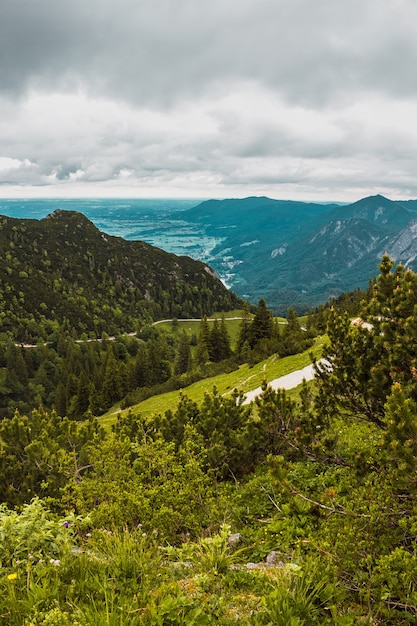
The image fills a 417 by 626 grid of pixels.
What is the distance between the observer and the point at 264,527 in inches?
311

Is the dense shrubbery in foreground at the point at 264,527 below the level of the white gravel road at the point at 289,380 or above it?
above

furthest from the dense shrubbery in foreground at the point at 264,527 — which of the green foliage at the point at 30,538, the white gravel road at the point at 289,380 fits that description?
the white gravel road at the point at 289,380

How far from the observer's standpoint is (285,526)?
7465 millimetres

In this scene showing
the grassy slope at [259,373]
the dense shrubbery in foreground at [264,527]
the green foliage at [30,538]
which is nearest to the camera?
the dense shrubbery in foreground at [264,527]

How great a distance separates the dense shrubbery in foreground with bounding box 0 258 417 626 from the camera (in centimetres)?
427

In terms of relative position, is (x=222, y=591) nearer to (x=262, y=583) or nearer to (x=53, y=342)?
(x=262, y=583)

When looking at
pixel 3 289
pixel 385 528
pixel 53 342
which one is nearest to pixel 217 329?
pixel 385 528

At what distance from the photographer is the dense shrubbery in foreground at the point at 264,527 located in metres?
4.27

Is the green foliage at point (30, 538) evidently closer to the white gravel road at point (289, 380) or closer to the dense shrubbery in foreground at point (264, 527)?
the dense shrubbery in foreground at point (264, 527)

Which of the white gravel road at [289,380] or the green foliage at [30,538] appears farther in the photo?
the white gravel road at [289,380]

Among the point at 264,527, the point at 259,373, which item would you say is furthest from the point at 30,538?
the point at 259,373

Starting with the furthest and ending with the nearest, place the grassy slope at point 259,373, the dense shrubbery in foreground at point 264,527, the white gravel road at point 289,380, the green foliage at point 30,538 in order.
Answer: the grassy slope at point 259,373
the white gravel road at point 289,380
the green foliage at point 30,538
the dense shrubbery in foreground at point 264,527

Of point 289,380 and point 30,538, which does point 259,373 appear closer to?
point 289,380

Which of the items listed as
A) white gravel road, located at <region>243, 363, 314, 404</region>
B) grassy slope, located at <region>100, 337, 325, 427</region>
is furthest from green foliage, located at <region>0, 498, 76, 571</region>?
grassy slope, located at <region>100, 337, 325, 427</region>
